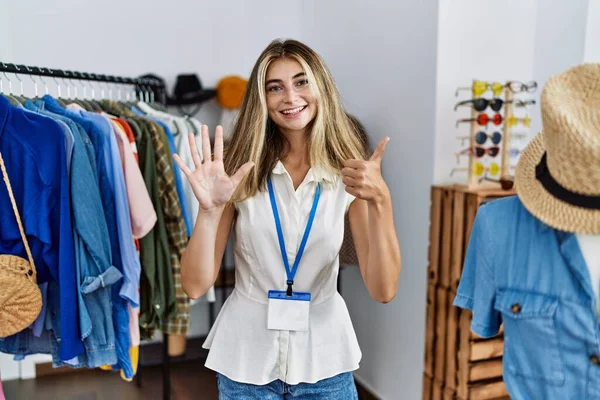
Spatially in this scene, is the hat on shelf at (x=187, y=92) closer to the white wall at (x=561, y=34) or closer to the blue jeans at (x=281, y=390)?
the white wall at (x=561, y=34)

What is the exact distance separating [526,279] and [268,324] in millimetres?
688

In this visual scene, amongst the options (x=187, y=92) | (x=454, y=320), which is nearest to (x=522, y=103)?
(x=454, y=320)

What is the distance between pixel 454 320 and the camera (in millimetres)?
2240

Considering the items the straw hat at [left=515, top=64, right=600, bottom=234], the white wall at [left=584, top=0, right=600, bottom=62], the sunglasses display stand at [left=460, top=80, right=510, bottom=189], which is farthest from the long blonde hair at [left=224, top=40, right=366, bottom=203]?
the white wall at [left=584, top=0, right=600, bottom=62]

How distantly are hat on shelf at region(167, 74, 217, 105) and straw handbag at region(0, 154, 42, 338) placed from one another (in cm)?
182

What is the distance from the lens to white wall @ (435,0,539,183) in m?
2.30

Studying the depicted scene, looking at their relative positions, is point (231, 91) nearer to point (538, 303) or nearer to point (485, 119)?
point (485, 119)

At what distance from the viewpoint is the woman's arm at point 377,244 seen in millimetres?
1266

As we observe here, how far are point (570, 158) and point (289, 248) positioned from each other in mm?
754

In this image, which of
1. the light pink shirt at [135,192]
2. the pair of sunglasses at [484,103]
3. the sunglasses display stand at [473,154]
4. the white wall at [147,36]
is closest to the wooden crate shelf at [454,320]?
the sunglasses display stand at [473,154]

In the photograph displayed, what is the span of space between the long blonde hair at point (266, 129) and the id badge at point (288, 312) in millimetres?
289

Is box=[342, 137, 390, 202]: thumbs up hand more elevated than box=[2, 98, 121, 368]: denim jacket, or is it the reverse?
box=[342, 137, 390, 202]: thumbs up hand

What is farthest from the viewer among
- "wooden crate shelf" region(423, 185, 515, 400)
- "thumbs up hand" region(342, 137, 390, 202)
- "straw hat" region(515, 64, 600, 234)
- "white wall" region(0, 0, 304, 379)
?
"white wall" region(0, 0, 304, 379)

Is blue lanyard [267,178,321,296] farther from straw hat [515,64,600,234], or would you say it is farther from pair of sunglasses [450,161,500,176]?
pair of sunglasses [450,161,500,176]
